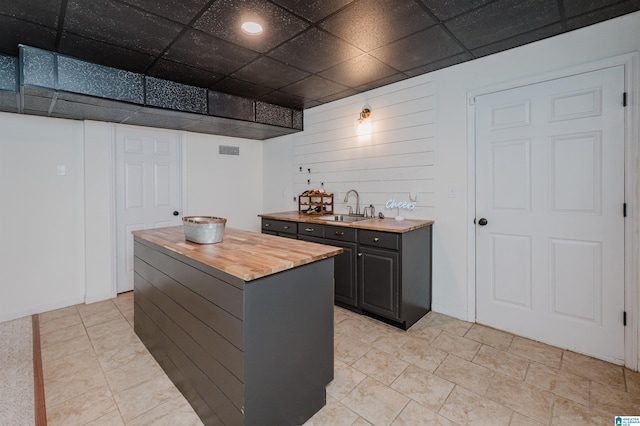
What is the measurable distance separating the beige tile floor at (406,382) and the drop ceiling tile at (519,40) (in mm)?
2473

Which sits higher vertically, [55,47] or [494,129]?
[55,47]

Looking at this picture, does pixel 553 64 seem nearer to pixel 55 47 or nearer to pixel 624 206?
pixel 624 206

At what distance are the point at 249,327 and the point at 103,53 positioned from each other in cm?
259

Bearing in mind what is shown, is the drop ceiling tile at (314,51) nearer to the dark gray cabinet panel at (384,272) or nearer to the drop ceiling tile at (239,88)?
the drop ceiling tile at (239,88)

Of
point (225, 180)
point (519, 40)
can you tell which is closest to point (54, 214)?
point (225, 180)

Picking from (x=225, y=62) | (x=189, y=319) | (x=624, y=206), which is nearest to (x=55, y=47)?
(x=225, y=62)

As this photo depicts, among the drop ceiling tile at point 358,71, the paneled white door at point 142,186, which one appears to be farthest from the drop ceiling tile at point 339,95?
the paneled white door at point 142,186

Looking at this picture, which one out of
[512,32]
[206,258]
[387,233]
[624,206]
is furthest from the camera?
[387,233]

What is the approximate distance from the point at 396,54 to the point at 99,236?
12.6 ft

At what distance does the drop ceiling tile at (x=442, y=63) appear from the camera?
2.74m

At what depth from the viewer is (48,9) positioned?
192 cm

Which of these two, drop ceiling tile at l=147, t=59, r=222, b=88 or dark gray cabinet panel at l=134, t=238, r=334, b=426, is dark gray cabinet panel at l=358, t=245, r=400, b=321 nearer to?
dark gray cabinet panel at l=134, t=238, r=334, b=426

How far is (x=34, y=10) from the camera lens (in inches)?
75.7

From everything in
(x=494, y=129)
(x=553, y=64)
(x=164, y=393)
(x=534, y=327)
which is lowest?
(x=164, y=393)
